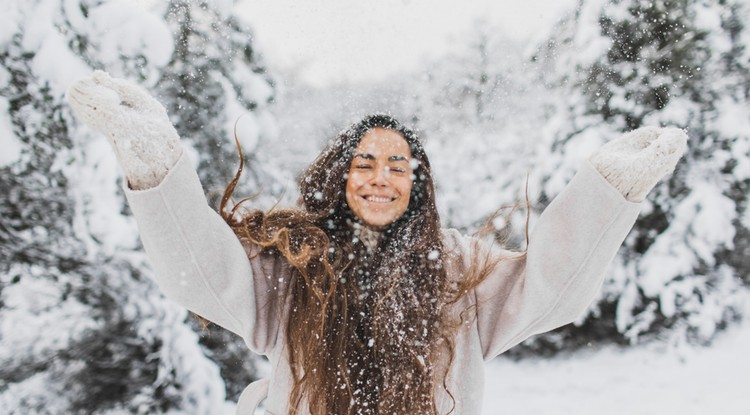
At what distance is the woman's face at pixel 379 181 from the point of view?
4.59ft

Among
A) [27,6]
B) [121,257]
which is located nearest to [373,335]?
[121,257]

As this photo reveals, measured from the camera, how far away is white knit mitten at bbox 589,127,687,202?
3.36 ft

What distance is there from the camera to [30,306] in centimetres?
334

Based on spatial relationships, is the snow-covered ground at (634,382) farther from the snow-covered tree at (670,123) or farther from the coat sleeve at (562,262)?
the coat sleeve at (562,262)

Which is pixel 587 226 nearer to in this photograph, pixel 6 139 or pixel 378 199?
pixel 378 199

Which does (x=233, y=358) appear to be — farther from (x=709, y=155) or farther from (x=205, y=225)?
(x=709, y=155)

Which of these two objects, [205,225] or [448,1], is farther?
[448,1]

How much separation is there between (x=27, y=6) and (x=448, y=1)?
5027 millimetres

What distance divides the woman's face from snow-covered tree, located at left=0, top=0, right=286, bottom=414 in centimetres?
239

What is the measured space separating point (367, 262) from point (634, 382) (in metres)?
4.78

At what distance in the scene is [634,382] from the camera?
5.16 metres

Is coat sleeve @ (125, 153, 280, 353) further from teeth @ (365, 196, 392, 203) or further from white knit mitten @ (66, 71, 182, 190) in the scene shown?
teeth @ (365, 196, 392, 203)

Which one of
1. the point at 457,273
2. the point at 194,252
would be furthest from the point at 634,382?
the point at 194,252

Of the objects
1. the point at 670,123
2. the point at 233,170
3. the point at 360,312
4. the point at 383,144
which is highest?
the point at 670,123
